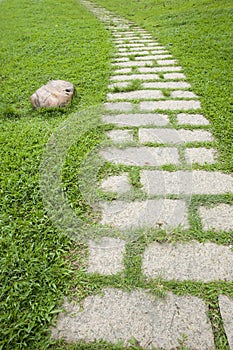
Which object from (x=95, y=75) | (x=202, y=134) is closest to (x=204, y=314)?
(x=202, y=134)

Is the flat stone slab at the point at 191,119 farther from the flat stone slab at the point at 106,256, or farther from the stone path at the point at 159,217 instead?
the flat stone slab at the point at 106,256

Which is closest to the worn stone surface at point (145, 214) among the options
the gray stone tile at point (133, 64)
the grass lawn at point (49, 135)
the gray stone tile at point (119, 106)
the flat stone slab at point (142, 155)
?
the grass lawn at point (49, 135)

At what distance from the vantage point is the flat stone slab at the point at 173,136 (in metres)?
2.61

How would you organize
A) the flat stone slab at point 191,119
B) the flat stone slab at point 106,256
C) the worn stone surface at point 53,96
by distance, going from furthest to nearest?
1. the worn stone surface at point 53,96
2. the flat stone slab at point 191,119
3. the flat stone slab at point 106,256

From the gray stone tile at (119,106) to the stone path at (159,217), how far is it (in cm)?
1

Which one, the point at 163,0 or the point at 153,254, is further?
the point at 163,0

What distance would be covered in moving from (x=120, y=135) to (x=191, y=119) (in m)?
0.85

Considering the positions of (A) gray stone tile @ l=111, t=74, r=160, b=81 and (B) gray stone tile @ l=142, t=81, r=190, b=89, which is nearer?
(B) gray stone tile @ l=142, t=81, r=190, b=89

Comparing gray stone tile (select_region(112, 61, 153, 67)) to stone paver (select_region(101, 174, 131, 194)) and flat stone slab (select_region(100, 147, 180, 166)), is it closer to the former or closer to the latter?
flat stone slab (select_region(100, 147, 180, 166))

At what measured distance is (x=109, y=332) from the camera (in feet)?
4.29

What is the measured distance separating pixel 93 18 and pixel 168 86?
5.55 metres

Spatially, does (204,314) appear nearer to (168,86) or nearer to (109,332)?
(109,332)

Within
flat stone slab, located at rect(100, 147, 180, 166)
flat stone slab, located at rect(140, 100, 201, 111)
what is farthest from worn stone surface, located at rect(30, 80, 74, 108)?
flat stone slab, located at rect(100, 147, 180, 166)

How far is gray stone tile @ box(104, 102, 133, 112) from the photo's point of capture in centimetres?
316
